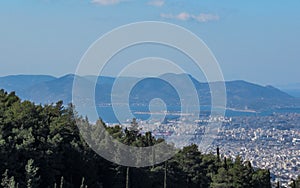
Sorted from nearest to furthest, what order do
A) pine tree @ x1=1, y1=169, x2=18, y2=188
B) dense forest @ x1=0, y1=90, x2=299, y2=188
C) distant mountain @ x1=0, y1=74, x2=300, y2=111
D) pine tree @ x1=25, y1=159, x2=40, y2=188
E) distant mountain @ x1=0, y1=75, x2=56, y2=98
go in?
pine tree @ x1=1, y1=169, x2=18, y2=188, pine tree @ x1=25, y1=159, x2=40, y2=188, dense forest @ x1=0, y1=90, x2=299, y2=188, distant mountain @ x1=0, y1=74, x2=300, y2=111, distant mountain @ x1=0, y1=75, x2=56, y2=98

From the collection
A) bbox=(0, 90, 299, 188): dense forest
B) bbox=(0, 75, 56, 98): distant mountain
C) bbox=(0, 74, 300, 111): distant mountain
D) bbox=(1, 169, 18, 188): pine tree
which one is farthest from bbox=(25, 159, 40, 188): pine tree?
bbox=(0, 75, 56, 98): distant mountain

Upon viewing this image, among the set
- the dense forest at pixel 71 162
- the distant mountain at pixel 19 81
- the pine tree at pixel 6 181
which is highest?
the distant mountain at pixel 19 81

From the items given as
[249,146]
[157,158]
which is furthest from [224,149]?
[157,158]

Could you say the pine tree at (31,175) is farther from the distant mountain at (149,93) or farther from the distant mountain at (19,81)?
the distant mountain at (19,81)

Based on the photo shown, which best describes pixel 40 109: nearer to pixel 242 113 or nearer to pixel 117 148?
pixel 117 148

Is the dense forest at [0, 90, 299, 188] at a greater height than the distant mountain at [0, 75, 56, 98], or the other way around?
the distant mountain at [0, 75, 56, 98]

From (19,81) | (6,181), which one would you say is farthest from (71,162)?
(19,81)

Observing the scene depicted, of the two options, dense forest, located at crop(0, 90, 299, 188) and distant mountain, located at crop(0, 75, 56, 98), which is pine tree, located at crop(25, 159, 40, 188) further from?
distant mountain, located at crop(0, 75, 56, 98)

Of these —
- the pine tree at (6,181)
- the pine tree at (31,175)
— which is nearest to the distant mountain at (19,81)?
the pine tree at (31,175)
